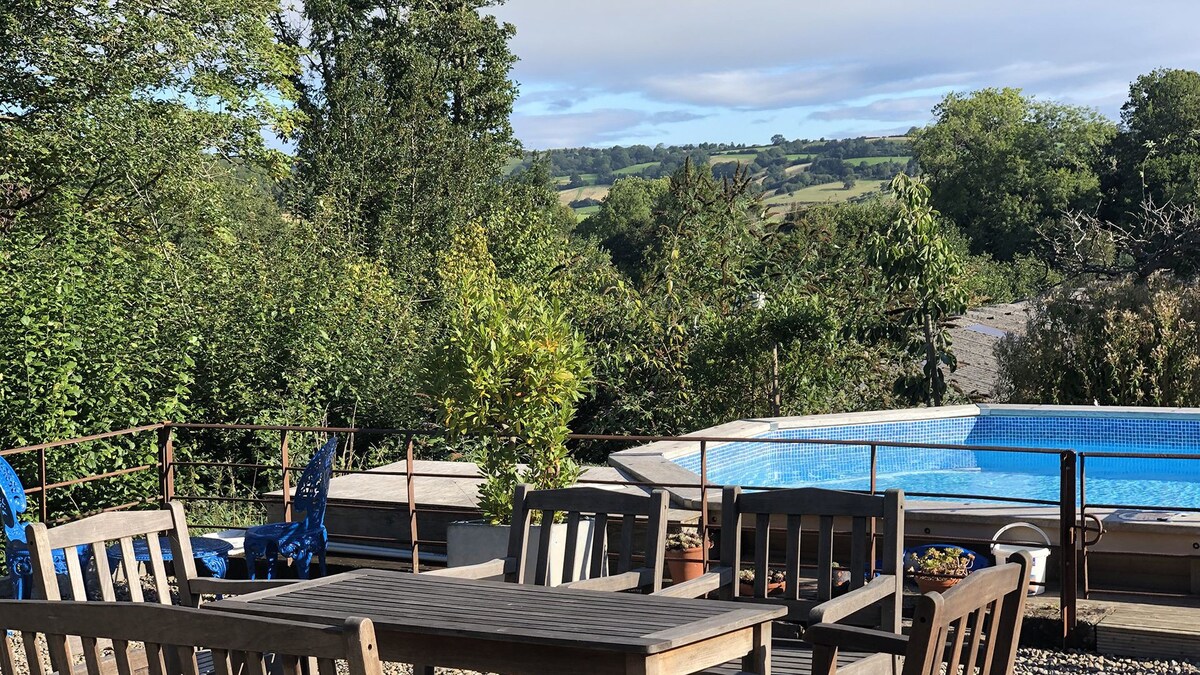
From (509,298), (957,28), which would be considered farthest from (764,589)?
(957,28)

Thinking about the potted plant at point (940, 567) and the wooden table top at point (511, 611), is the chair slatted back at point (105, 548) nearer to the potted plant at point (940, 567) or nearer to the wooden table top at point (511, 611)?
the wooden table top at point (511, 611)

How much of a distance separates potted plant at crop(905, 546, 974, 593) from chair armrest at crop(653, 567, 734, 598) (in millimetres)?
1911

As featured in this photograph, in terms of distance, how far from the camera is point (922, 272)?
1121 centimetres

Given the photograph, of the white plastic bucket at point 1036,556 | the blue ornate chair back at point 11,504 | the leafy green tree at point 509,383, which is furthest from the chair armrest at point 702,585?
the blue ornate chair back at point 11,504

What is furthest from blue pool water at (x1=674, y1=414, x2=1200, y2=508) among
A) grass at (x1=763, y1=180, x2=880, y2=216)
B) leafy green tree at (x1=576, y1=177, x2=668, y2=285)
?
grass at (x1=763, y1=180, x2=880, y2=216)

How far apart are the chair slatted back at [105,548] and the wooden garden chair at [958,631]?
1.86m

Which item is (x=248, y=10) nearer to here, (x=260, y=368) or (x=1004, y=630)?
(x=260, y=368)

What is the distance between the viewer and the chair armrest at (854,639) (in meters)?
2.98

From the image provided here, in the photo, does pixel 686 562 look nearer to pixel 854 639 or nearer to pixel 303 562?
pixel 303 562

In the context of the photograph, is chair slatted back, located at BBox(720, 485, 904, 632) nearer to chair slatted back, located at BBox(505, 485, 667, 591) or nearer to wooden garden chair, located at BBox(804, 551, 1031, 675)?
chair slatted back, located at BBox(505, 485, 667, 591)

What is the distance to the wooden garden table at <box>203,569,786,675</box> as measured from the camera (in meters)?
2.68

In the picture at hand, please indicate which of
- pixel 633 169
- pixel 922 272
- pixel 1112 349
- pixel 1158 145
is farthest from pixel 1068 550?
pixel 633 169

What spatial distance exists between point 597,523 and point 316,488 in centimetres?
250

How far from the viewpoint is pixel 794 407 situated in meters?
11.3
